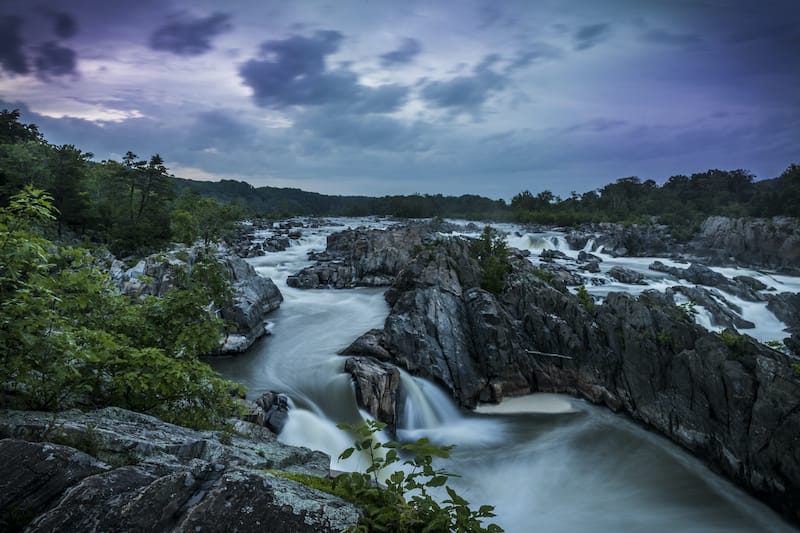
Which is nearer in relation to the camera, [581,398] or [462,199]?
[581,398]

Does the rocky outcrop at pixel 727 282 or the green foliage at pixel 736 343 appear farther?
the rocky outcrop at pixel 727 282

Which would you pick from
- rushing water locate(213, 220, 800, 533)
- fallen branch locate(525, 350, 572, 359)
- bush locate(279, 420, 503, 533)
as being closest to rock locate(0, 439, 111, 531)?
bush locate(279, 420, 503, 533)

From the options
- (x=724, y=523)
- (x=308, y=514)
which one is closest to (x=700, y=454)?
(x=724, y=523)

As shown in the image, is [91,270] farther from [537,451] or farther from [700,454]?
[700,454]

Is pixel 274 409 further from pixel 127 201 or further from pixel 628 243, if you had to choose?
pixel 628 243

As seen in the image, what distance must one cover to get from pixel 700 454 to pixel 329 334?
17.3 metres

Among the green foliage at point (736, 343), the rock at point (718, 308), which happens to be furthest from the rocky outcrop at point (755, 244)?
the green foliage at point (736, 343)

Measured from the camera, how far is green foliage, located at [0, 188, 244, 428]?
14.9ft

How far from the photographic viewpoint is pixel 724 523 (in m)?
11.5

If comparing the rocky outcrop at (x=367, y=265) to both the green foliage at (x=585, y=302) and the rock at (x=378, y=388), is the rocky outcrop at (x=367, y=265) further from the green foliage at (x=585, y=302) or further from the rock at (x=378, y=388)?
the rock at (x=378, y=388)

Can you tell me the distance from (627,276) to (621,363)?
21.0 m

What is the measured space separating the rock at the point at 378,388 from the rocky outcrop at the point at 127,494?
11.1 metres

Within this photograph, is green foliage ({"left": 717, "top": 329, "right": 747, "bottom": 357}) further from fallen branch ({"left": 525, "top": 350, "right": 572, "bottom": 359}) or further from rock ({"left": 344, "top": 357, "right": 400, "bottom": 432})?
rock ({"left": 344, "top": 357, "right": 400, "bottom": 432})

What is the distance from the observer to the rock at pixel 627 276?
114 ft
